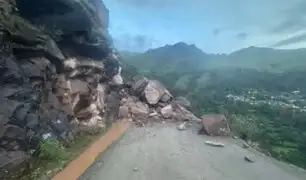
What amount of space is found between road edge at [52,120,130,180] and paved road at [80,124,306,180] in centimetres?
37

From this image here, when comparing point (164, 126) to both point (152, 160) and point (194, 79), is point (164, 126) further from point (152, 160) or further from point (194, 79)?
point (194, 79)

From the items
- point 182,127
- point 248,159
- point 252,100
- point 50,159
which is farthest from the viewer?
point 252,100

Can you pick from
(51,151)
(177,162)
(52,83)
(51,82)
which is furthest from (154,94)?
(51,151)

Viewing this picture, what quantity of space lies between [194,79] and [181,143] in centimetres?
11131

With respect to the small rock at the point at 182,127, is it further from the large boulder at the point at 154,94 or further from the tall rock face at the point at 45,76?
the tall rock face at the point at 45,76

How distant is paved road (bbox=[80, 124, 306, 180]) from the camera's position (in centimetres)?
1422

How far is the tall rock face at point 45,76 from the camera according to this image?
12.0 metres

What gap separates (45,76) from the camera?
15523 millimetres

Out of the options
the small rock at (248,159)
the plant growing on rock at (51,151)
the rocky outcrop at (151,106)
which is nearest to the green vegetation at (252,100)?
the rocky outcrop at (151,106)

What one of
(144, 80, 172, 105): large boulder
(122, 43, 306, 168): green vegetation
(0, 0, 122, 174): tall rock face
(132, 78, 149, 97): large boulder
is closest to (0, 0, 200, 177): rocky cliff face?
(0, 0, 122, 174): tall rock face

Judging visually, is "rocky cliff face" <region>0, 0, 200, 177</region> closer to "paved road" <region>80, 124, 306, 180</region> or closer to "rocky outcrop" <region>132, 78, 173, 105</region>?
"rocky outcrop" <region>132, 78, 173, 105</region>

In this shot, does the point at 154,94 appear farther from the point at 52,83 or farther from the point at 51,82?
the point at 51,82

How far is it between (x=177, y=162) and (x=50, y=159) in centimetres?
675

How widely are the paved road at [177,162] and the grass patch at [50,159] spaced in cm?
121
